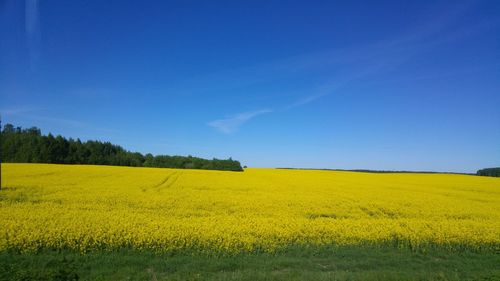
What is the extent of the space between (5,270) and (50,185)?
15.7 meters

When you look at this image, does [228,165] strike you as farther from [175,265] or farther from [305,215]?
[175,265]

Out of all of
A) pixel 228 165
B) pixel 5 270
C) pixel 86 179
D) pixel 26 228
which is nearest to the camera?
pixel 5 270

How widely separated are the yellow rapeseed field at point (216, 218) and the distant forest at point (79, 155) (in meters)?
33.5

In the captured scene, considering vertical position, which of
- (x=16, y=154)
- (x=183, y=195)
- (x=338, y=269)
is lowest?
(x=338, y=269)

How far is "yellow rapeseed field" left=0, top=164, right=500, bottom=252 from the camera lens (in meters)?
11.4

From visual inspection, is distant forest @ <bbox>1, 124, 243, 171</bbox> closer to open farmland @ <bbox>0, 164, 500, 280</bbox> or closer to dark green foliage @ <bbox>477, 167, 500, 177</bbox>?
open farmland @ <bbox>0, 164, 500, 280</bbox>

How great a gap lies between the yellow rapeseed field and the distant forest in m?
33.5

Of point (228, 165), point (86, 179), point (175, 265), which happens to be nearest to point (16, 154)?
point (228, 165)

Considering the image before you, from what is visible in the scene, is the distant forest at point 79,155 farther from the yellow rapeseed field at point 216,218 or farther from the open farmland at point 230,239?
the open farmland at point 230,239

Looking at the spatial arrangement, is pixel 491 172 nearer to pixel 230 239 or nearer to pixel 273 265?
pixel 230 239

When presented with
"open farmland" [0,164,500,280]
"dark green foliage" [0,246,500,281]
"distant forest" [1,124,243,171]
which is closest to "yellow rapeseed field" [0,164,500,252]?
"open farmland" [0,164,500,280]

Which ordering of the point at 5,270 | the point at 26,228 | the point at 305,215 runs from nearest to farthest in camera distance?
the point at 5,270 < the point at 26,228 < the point at 305,215

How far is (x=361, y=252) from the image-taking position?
1184cm

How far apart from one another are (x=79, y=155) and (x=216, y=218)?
51075mm
